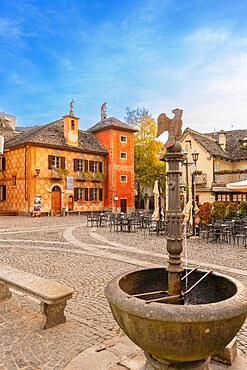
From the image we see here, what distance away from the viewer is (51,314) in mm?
4215

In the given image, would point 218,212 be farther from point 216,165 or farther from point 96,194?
point 96,194

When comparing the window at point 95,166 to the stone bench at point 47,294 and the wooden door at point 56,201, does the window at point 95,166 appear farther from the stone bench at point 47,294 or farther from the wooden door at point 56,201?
the stone bench at point 47,294

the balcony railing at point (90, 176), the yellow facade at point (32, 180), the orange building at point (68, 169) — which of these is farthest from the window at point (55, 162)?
the balcony railing at point (90, 176)

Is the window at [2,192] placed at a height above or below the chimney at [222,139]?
below

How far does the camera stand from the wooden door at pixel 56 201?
99.9 ft

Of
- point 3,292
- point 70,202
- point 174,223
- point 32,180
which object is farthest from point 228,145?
point 174,223

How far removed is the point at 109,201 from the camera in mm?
34656

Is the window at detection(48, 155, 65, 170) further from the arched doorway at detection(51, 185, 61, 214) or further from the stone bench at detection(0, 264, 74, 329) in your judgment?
the stone bench at detection(0, 264, 74, 329)

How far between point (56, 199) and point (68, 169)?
334 centimetres

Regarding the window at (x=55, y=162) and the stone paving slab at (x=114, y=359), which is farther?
the window at (x=55, y=162)

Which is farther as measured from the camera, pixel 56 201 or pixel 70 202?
pixel 70 202

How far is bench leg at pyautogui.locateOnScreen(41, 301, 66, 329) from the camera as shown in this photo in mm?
4184

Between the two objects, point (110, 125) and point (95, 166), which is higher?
point (110, 125)

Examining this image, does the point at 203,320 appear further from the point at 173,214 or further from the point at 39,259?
the point at 39,259
